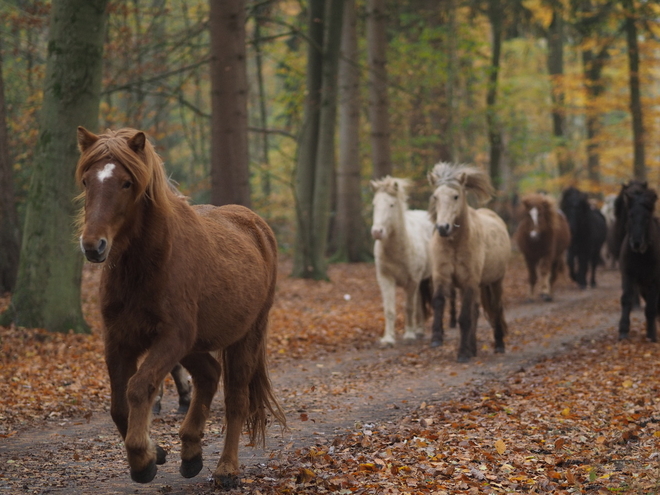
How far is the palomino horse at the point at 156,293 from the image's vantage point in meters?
4.13

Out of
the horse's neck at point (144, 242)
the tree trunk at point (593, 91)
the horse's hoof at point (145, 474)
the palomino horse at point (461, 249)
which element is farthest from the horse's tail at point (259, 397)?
the tree trunk at point (593, 91)

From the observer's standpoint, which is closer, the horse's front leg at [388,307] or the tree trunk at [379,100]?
the horse's front leg at [388,307]

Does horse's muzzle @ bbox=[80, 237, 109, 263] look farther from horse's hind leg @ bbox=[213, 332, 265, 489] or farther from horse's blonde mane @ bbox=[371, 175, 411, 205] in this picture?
horse's blonde mane @ bbox=[371, 175, 411, 205]

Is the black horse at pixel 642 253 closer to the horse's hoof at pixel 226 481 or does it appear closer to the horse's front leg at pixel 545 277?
the horse's front leg at pixel 545 277

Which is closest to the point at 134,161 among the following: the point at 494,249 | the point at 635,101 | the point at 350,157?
the point at 494,249

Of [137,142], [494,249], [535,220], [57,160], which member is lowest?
[494,249]

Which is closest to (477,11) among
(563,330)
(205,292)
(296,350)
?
(563,330)

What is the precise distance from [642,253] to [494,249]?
2.18 m

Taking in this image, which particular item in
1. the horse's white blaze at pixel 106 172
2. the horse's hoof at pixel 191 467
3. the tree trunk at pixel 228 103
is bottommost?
the horse's hoof at pixel 191 467

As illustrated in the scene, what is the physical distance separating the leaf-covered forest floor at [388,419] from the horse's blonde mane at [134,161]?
1.92 meters

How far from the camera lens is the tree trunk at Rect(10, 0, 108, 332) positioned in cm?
1003

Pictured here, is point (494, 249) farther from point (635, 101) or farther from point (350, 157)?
point (635, 101)

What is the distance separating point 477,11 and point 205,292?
2453 cm

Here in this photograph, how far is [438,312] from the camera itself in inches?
429
